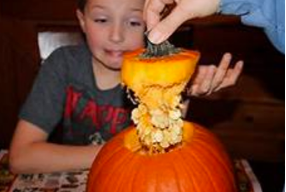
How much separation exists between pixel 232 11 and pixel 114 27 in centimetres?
37

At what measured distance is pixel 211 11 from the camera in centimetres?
81

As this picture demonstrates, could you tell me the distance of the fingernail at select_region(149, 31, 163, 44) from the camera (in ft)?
2.34

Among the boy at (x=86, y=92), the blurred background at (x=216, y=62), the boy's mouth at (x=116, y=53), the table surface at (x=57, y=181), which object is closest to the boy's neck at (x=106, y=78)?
the boy at (x=86, y=92)

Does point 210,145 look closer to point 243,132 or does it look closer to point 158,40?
point 158,40

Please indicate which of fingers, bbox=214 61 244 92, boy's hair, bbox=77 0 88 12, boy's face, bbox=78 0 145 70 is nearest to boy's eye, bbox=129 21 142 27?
boy's face, bbox=78 0 145 70

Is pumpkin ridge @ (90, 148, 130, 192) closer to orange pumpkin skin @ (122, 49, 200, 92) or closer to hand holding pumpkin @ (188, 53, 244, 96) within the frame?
orange pumpkin skin @ (122, 49, 200, 92)

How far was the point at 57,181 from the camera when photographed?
0.95m

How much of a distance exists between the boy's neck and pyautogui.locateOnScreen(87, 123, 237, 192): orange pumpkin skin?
19.7 inches

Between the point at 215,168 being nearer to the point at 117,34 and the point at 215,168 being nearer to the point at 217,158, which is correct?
the point at 217,158

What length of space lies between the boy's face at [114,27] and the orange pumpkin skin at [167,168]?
1.34ft

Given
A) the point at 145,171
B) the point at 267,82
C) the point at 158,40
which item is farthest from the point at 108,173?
the point at 267,82

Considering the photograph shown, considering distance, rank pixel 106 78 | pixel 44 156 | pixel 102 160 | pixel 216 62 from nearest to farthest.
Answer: pixel 102 160 < pixel 44 156 < pixel 106 78 < pixel 216 62

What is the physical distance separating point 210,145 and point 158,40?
18 cm

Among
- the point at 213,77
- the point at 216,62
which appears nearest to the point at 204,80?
the point at 213,77
